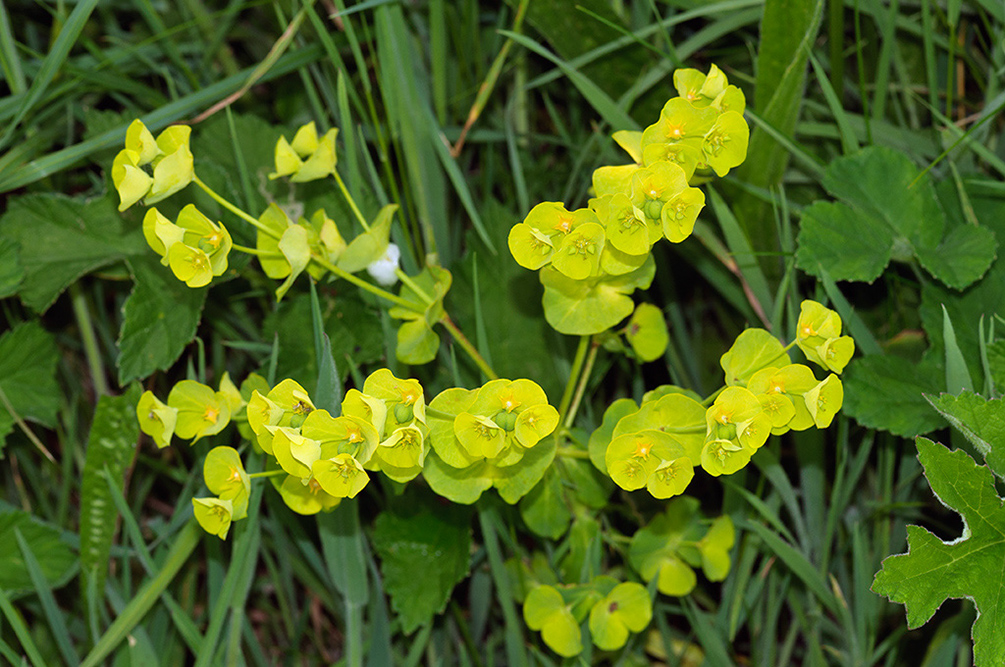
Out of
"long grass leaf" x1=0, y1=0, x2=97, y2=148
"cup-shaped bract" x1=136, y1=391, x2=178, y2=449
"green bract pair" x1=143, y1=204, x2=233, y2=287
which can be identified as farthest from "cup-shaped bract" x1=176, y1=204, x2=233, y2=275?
"long grass leaf" x1=0, y1=0, x2=97, y2=148

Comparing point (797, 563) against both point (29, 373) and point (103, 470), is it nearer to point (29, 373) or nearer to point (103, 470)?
point (103, 470)

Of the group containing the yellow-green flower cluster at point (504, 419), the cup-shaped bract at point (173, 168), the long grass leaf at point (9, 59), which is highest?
the long grass leaf at point (9, 59)

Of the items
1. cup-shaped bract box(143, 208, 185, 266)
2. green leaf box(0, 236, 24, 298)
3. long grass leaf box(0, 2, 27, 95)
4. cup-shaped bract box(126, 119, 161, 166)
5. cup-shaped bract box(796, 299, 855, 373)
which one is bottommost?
cup-shaped bract box(796, 299, 855, 373)

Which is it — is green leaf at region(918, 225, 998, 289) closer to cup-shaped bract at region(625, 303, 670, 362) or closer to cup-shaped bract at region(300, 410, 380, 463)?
cup-shaped bract at region(625, 303, 670, 362)

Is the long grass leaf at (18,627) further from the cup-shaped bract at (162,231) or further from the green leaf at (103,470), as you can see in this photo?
the cup-shaped bract at (162,231)

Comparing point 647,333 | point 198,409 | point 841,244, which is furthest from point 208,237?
point 841,244

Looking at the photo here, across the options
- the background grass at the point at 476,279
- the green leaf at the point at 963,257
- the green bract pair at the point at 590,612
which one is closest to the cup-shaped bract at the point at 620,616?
the green bract pair at the point at 590,612

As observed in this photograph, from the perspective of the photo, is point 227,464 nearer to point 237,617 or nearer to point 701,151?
point 237,617

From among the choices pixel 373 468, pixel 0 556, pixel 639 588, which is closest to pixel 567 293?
pixel 373 468
